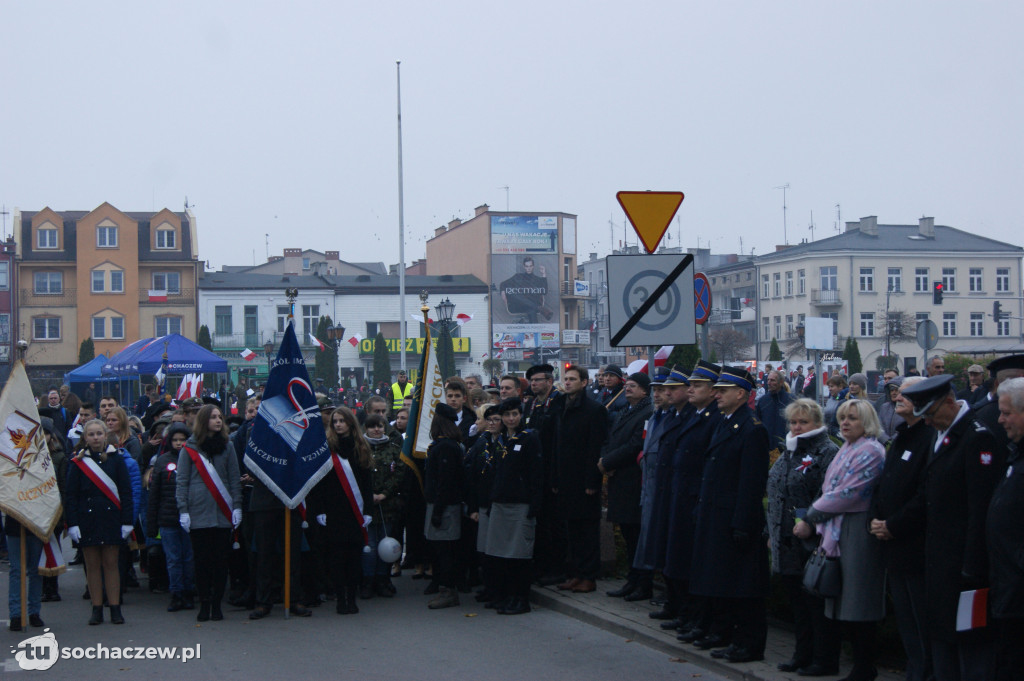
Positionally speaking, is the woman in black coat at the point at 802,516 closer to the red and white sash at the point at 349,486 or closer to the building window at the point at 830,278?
the red and white sash at the point at 349,486

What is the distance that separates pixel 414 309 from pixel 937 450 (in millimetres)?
67832

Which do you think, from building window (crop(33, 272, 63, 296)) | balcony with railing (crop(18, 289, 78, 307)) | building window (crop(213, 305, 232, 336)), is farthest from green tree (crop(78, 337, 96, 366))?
building window (crop(213, 305, 232, 336))

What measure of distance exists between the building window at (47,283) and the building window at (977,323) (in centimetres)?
6352

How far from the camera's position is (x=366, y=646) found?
852 cm

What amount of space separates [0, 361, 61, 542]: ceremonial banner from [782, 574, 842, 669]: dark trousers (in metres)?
6.45

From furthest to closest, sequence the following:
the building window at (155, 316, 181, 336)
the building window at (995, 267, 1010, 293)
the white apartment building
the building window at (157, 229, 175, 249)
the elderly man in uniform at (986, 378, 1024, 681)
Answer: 1. the building window at (995, 267, 1010, 293)
2. the white apartment building
3. the building window at (157, 229, 175, 249)
4. the building window at (155, 316, 181, 336)
5. the elderly man in uniform at (986, 378, 1024, 681)

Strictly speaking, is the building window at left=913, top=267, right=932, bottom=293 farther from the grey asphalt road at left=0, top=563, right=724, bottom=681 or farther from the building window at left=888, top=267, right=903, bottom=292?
the grey asphalt road at left=0, top=563, right=724, bottom=681

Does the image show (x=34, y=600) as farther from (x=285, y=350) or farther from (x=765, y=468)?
(x=765, y=468)

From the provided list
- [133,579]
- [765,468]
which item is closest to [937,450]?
[765,468]

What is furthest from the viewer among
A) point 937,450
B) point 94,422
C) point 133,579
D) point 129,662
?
point 133,579

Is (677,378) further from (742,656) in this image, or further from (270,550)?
(270,550)

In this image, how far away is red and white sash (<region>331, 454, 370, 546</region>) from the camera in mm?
10078

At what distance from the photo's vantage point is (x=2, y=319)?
66.9 meters

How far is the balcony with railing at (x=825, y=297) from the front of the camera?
248 feet
